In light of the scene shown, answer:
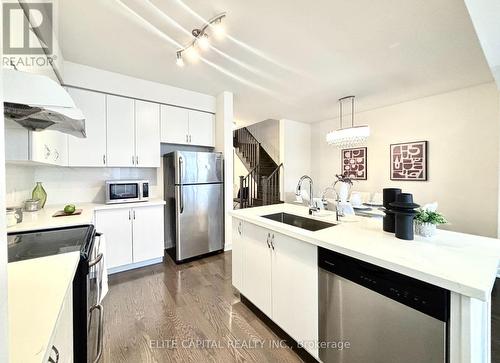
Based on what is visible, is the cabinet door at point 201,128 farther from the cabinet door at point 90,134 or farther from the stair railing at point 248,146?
the stair railing at point 248,146

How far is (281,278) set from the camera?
5.15 ft

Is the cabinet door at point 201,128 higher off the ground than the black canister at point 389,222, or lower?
higher

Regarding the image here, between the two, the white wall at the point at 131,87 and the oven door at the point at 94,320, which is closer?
the oven door at the point at 94,320

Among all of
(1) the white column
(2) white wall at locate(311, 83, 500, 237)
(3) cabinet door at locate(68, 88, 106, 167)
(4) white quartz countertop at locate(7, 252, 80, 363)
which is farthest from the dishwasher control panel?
(2) white wall at locate(311, 83, 500, 237)

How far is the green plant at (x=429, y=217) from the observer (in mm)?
1220

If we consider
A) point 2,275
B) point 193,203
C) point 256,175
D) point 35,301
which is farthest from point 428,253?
point 256,175

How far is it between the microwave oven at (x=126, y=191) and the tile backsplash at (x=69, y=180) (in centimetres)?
31

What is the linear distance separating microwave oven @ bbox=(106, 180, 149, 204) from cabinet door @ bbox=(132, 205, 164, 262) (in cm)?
21

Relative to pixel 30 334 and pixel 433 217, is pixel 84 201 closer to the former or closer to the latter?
pixel 30 334

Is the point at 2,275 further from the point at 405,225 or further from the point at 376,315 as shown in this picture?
→ the point at 405,225

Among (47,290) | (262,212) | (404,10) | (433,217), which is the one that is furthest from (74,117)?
(404,10)

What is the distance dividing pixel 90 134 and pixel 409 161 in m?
5.11

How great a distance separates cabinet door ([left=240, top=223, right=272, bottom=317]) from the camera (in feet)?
5.60

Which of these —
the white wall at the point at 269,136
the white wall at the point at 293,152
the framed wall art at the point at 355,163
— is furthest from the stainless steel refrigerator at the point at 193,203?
the white wall at the point at 269,136
